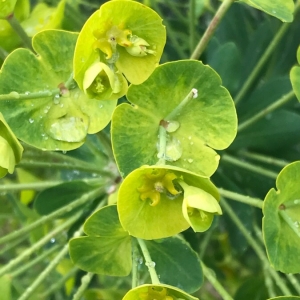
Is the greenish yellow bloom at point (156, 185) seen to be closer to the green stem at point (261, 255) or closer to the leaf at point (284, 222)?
the leaf at point (284, 222)

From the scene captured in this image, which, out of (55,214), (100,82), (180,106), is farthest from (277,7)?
(55,214)

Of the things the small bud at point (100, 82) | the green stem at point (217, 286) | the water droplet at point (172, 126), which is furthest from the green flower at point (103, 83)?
the green stem at point (217, 286)

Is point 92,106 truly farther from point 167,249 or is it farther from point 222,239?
point 222,239

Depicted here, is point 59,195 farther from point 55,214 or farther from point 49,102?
point 49,102

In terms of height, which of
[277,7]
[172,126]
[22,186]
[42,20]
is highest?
[277,7]

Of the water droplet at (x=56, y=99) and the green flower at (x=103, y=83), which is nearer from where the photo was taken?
the green flower at (x=103, y=83)

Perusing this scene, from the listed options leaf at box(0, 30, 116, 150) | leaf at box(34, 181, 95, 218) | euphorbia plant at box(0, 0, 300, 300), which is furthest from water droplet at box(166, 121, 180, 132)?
leaf at box(34, 181, 95, 218)

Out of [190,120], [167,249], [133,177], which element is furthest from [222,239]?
[133,177]
